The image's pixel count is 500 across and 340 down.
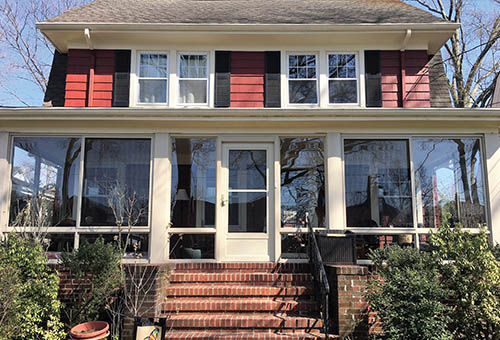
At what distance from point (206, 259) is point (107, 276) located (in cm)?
197

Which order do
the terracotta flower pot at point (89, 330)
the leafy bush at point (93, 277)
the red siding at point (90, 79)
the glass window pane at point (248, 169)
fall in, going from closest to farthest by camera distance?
the terracotta flower pot at point (89, 330)
the leafy bush at point (93, 277)
the glass window pane at point (248, 169)
the red siding at point (90, 79)

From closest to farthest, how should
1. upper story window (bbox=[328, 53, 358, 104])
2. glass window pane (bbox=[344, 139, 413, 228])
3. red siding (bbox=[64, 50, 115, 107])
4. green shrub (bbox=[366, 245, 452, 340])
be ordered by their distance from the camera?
1. green shrub (bbox=[366, 245, 452, 340])
2. glass window pane (bbox=[344, 139, 413, 228])
3. upper story window (bbox=[328, 53, 358, 104])
4. red siding (bbox=[64, 50, 115, 107])

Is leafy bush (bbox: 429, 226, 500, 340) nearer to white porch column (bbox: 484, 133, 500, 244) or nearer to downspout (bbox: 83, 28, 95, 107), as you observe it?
white porch column (bbox: 484, 133, 500, 244)

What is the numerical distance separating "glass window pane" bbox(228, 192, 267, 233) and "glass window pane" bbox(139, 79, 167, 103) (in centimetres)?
270

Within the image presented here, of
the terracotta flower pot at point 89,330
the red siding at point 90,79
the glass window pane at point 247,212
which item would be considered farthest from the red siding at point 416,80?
the terracotta flower pot at point 89,330

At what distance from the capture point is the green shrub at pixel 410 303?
460cm

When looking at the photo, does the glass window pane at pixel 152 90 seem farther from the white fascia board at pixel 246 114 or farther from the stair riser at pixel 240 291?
the stair riser at pixel 240 291

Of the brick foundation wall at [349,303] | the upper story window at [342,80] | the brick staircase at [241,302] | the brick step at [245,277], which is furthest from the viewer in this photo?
the upper story window at [342,80]

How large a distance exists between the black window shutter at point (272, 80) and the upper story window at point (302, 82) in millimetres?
238

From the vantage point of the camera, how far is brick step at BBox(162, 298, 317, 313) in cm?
579

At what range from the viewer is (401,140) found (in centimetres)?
743

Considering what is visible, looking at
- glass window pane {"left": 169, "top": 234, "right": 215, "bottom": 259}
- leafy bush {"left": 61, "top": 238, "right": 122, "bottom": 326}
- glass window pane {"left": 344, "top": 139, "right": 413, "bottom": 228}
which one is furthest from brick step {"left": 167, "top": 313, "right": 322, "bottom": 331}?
glass window pane {"left": 344, "top": 139, "right": 413, "bottom": 228}

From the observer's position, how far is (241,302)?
19.2 feet

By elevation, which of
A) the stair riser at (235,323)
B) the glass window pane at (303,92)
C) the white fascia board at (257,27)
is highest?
the white fascia board at (257,27)
